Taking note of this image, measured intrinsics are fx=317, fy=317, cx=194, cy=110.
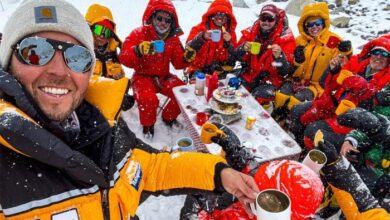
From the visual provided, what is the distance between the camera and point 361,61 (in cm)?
396

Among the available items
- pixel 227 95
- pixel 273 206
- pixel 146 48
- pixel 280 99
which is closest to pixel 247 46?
pixel 280 99

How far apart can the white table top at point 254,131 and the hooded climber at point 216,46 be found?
0.91m

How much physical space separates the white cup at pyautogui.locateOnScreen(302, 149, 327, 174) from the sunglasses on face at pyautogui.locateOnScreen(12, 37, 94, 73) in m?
1.66

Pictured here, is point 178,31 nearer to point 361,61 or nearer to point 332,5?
point 361,61

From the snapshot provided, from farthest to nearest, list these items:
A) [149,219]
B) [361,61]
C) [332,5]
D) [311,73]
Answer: [332,5], [311,73], [361,61], [149,219]

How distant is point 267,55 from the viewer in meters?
4.79

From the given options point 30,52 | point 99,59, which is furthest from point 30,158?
point 99,59

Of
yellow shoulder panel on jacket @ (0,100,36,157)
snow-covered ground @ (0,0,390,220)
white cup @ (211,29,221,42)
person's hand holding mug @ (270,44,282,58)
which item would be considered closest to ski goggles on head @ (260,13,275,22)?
person's hand holding mug @ (270,44,282,58)

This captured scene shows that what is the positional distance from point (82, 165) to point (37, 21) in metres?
0.76

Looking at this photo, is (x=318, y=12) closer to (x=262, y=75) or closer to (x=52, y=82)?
(x=262, y=75)

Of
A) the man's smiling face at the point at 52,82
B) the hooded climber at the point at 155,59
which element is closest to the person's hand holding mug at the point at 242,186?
the man's smiling face at the point at 52,82

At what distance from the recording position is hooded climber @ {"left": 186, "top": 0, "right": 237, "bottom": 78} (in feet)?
16.2

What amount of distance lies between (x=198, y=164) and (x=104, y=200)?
2.03ft

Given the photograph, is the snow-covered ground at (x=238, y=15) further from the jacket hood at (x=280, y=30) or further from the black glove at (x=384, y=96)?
the black glove at (x=384, y=96)
